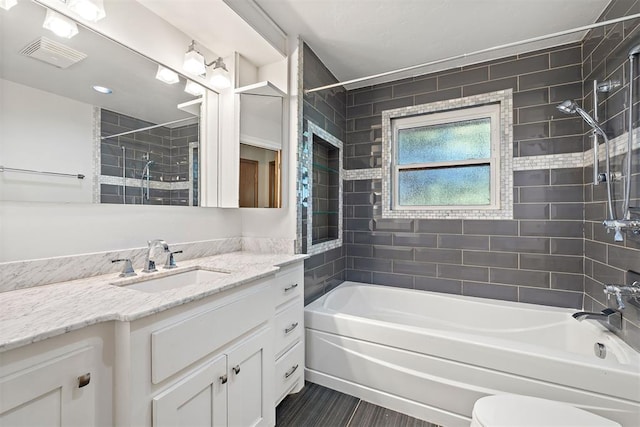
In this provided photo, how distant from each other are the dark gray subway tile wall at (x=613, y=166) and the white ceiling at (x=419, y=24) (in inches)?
9.4

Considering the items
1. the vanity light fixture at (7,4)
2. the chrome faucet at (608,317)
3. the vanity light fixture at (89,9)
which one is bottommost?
the chrome faucet at (608,317)

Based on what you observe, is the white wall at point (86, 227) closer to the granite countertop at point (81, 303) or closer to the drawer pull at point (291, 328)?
the granite countertop at point (81, 303)

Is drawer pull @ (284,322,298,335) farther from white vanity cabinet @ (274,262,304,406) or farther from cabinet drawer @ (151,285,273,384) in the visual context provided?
cabinet drawer @ (151,285,273,384)

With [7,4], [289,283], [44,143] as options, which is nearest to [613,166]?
[289,283]

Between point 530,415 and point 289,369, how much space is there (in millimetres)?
1267

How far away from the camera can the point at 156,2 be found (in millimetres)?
1543

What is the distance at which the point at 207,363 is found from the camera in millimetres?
1111

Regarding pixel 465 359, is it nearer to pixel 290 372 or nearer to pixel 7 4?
pixel 290 372

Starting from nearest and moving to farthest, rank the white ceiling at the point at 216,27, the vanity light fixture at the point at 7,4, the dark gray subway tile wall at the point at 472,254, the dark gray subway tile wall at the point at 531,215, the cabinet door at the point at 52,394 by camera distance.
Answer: the cabinet door at the point at 52,394 < the vanity light fixture at the point at 7,4 < the white ceiling at the point at 216,27 < the dark gray subway tile wall at the point at 531,215 < the dark gray subway tile wall at the point at 472,254

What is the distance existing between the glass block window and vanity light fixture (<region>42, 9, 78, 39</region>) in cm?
239

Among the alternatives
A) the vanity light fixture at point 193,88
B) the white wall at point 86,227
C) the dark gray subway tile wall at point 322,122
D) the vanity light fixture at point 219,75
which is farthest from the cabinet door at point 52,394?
the vanity light fixture at point 219,75

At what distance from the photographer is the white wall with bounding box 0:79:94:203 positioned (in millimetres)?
1097

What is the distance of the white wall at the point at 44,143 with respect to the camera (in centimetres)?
110

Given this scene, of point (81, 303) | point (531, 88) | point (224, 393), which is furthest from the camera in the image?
point (531, 88)
